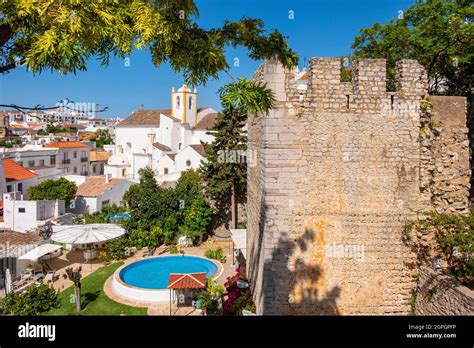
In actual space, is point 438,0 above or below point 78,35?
above

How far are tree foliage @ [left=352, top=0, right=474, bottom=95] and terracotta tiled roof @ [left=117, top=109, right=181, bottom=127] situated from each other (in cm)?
3994

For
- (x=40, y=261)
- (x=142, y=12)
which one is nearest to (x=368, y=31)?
(x=142, y=12)

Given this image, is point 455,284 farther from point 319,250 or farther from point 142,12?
point 142,12

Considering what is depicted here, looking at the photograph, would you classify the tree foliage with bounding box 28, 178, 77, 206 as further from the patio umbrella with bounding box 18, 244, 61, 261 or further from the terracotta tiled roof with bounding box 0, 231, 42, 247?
the patio umbrella with bounding box 18, 244, 61, 261

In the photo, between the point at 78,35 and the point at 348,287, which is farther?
the point at 348,287

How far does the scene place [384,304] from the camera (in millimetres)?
7156

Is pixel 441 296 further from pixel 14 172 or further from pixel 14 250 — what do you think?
pixel 14 172

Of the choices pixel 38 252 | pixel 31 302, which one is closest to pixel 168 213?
pixel 38 252

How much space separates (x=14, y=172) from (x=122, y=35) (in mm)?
30003

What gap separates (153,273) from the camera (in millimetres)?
17125

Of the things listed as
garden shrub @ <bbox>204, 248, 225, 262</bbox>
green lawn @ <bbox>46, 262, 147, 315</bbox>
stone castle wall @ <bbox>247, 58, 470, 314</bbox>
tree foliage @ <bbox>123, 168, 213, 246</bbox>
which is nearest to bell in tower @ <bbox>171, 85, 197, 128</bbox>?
tree foliage @ <bbox>123, 168, 213, 246</bbox>

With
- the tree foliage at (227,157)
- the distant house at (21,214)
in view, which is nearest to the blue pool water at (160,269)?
the tree foliage at (227,157)
